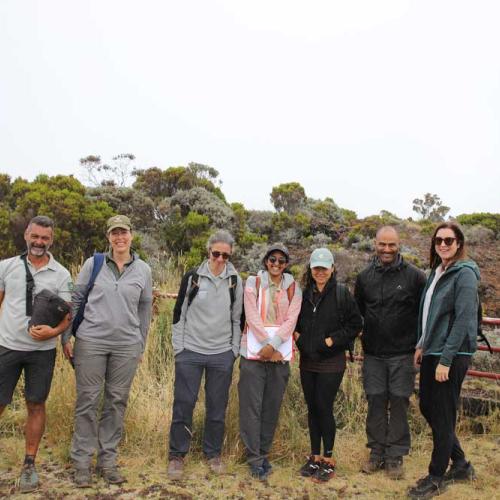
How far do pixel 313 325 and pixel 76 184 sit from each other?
31.7ft

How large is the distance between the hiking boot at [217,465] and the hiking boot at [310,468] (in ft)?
2.14

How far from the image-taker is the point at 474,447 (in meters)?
4.78

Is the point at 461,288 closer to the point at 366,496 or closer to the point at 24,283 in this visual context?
the point at 366,496

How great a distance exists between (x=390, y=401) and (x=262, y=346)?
119cm

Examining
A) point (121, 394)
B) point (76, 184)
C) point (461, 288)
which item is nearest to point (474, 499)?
point (461, 288)

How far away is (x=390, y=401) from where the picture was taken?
4.27 metres

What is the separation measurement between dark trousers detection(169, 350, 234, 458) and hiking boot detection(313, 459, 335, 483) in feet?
2.78

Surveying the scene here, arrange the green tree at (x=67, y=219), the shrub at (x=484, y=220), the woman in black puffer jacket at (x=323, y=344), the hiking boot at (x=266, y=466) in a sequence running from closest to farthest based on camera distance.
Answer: the woman in black puffer jacket at (x=323, y=344) < the hiking boot at (x=266, y=466) < the green tree at (x=67, y=219) < the shrub at (x=484, y=220)

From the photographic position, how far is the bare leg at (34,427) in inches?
154

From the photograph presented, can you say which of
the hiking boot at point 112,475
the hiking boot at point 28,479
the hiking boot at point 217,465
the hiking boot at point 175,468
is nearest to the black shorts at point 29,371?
the hiking boot at point 28,479

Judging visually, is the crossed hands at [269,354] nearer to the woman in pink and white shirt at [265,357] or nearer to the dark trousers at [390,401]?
the woman in pink and white shirt at [265,357]

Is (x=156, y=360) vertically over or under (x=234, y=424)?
over

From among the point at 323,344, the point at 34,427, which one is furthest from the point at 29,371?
the point at 323,344

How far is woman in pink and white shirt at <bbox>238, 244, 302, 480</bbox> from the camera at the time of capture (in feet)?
13.7
